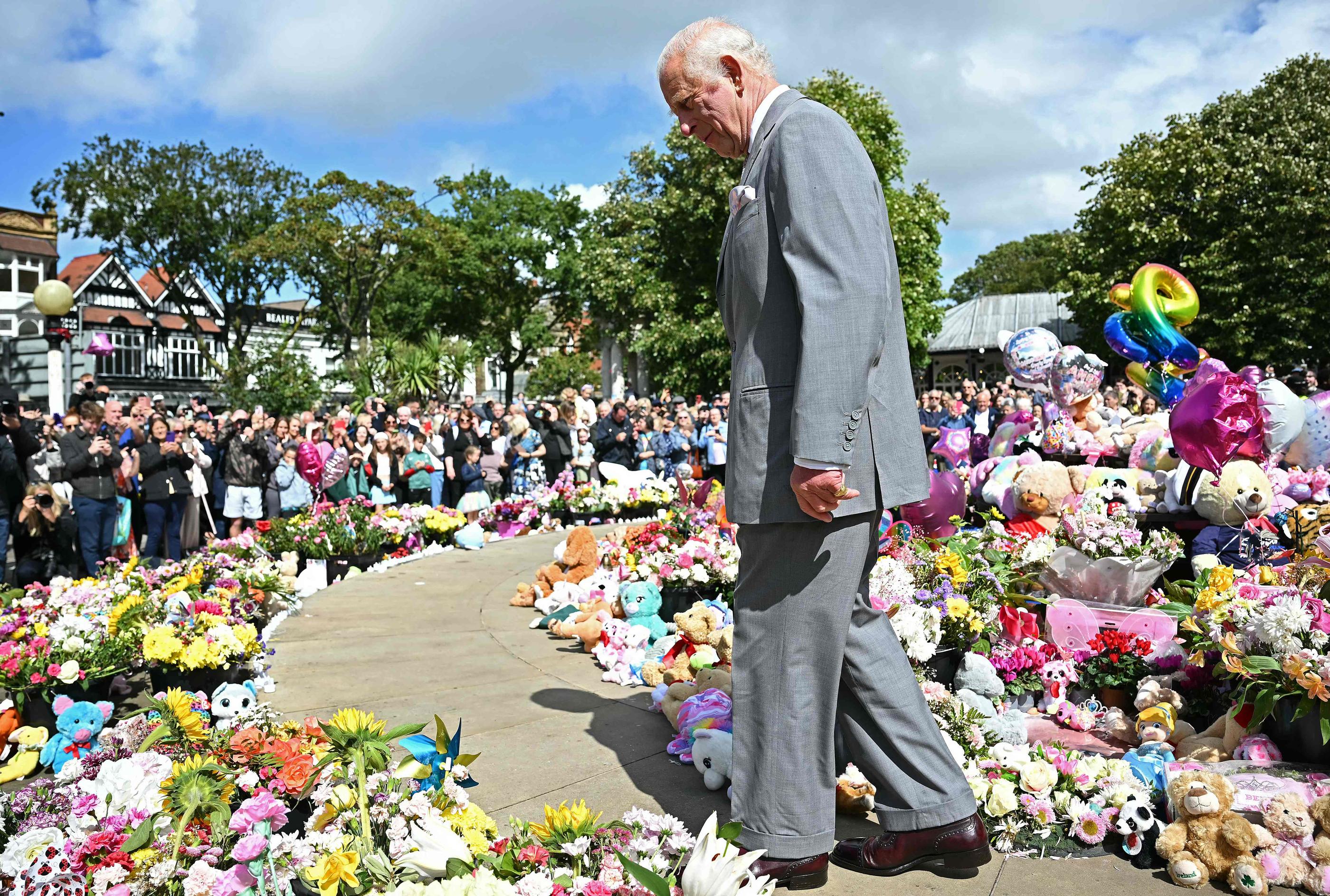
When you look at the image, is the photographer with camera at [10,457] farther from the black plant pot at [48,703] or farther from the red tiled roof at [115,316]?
the red tiled roof at [115,316]

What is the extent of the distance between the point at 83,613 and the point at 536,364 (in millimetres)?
47764

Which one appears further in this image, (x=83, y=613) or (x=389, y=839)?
(x=83, y=613)

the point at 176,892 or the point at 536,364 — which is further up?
the point at 536,364

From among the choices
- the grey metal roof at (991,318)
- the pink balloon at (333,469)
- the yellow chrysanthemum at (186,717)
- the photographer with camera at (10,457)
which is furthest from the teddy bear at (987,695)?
the grey metal roof at (991,318)

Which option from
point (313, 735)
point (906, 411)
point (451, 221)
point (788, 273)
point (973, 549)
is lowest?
point (313, 735)

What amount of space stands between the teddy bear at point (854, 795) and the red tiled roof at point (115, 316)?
46393 mm

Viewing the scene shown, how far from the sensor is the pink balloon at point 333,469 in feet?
34.5

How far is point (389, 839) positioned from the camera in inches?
86.1

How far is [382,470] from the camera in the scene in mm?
11195

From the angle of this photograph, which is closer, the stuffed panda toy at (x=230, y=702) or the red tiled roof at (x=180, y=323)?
the stuffed panda toy at (x=230, y=702)

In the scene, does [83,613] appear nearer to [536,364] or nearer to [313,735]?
[313,735]

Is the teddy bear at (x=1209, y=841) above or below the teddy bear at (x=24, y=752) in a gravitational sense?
above

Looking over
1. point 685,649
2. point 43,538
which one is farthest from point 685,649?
point 43,538

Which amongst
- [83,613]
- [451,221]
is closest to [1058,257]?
[451,221]
